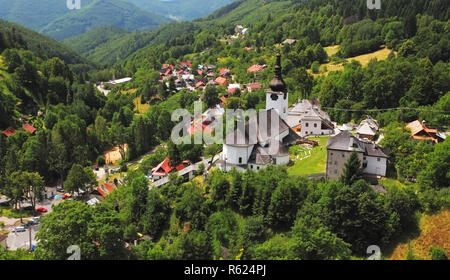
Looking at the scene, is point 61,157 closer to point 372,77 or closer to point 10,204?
point 10,204

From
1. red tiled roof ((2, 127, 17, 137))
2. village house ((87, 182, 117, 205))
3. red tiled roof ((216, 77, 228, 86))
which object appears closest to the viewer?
village house ((87, 182, 117, 205))

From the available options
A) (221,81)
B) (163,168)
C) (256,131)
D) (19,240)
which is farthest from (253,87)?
(19,240)

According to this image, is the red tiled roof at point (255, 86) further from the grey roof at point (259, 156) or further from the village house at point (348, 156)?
the village house at point (348, 156)

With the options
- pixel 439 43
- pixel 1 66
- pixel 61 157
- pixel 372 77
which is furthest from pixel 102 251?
pixel 1 66

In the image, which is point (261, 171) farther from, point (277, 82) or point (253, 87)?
point (253, 87)

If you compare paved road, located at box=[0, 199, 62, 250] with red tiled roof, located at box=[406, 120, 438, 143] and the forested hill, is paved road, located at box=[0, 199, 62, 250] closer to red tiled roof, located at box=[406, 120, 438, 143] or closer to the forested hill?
red tiled roof, located at box=[406, 120, 438, 143]

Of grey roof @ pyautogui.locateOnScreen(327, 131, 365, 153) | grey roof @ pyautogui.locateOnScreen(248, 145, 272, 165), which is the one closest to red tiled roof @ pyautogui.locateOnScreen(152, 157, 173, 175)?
grey roof @ pyautogui.locateOnScreen(248, 145, 272, 165)

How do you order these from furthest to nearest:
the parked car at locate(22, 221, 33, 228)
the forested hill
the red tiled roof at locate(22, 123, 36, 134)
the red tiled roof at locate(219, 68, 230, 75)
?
the forested hill < the red tiled roof at locate(219, 68, 230, 75) < the red tiled roof at locate(22, 123, 36, 134) < the parked car at locate(22, 221, 33, 228)

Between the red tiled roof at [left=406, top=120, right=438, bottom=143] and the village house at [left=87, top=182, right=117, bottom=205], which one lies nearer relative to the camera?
the red tiled roof at [left=406, top=120, right=438, bottom=143]
